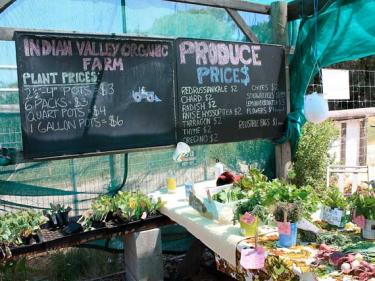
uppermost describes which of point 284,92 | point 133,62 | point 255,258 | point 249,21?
point 249,21

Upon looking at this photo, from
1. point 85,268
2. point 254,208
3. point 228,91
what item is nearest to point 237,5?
point 228,91

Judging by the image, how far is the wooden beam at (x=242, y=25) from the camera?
3.92 m

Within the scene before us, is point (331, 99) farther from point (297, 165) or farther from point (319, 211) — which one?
point (319, 211)

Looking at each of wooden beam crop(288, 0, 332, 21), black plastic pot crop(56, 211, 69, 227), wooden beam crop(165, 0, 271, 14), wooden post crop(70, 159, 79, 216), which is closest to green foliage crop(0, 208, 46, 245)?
black plastic pot crop(56, 211, 69, 227)

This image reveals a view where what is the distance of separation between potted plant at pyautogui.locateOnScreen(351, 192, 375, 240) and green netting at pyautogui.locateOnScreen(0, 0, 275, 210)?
211 cm

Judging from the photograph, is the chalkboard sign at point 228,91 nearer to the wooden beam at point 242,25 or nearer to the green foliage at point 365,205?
the wooden beam at point 242,25

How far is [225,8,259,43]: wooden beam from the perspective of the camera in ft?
12.9

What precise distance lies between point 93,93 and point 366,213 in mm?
2198

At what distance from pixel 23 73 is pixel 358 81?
5707 millimetres

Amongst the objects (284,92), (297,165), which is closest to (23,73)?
(284,92)

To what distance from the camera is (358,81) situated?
662cm

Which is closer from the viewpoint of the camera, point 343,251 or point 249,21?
point 343,251

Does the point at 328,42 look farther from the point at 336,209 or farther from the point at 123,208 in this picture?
the point at 123,208

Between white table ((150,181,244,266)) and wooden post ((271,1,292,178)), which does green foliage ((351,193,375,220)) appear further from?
wooden post ((271,1,292,178))
